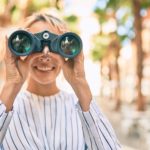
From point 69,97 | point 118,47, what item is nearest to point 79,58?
point 69,97

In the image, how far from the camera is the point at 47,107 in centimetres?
167

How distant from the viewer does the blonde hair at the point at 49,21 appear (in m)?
1.68

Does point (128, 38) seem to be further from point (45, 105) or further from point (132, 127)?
point (45, 105)

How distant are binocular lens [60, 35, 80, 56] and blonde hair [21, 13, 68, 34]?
0.03 m

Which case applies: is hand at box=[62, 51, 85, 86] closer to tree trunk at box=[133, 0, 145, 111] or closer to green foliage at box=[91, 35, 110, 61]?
tree trunk at box=[133, 0, 145, 111]

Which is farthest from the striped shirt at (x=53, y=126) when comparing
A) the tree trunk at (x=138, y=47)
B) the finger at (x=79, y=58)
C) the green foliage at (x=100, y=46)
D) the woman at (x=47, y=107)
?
the green foliage at (x=100, y=46)

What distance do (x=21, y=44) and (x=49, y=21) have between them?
0.47 ft

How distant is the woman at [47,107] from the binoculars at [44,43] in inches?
0.8

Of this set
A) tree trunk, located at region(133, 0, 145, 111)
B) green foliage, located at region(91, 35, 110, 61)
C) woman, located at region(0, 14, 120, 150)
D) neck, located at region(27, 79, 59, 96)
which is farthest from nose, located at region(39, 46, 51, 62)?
green foliage, located at region(91, 35, 110, 61)

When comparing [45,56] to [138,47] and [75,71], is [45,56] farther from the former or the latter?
[138,47]

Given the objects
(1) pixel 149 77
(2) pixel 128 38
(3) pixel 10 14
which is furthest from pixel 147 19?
(3) pixel 10 14

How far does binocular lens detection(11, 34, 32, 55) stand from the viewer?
5.29 feet

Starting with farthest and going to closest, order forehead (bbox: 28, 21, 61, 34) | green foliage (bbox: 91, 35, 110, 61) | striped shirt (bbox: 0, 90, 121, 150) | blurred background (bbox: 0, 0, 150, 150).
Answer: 1. green foliage (bbox: 91, 35, 110, 61)
2. blurred background (bbox: 0, 0, 150, 150)
3. forehead (bbox: 28, 21, 61, 34)
4. striped shirt (bbox: 0, 90, 121, 150)

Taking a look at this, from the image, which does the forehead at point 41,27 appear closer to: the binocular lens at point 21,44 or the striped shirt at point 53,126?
the binocular lens at point 21,44
